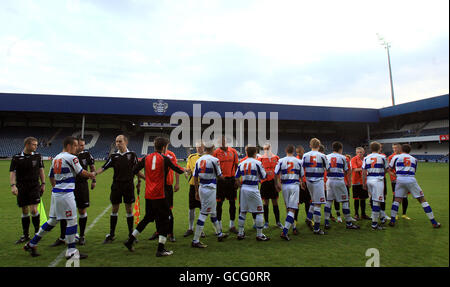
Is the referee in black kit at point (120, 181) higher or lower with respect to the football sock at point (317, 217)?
higher

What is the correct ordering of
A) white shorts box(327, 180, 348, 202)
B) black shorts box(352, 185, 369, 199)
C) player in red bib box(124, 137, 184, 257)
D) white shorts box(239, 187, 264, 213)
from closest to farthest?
player in red bib box(124, 137, 184, 257), white shorts box(239, 187, 264, 213), white shorts box(327, 180, 348, 202), black shorts box(352, 185, 369, 199)

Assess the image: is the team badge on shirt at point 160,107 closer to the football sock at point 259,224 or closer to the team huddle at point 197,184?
the team huddle at point 197,184

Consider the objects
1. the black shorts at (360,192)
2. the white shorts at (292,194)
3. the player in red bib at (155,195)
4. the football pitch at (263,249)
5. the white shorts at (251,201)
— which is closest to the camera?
the football pitch at (263,249)

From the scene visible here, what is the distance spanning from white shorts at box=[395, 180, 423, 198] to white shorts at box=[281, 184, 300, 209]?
265cm

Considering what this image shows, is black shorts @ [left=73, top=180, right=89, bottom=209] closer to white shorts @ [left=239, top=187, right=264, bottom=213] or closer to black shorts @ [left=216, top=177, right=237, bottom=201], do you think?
black shorts @ [left=216, top=177, right=237, bottom=201]

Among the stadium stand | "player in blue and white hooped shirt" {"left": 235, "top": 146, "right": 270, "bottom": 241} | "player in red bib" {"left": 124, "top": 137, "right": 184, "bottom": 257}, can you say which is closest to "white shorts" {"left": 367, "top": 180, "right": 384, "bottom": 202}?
"player in blue and white hooped shirt" {"left": 235, "top": 146, "right": 270, "bottom": 241}

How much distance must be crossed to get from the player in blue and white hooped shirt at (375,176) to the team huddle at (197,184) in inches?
0.8

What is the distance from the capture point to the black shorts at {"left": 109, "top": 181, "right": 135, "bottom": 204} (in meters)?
5.48

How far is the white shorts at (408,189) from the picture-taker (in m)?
6.30

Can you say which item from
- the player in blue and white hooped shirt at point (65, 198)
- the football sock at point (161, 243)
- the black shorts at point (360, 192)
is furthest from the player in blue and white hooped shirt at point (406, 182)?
the player in blue and white hooped shirt at point (65, 198)

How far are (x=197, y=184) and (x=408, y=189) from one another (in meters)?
5.04
